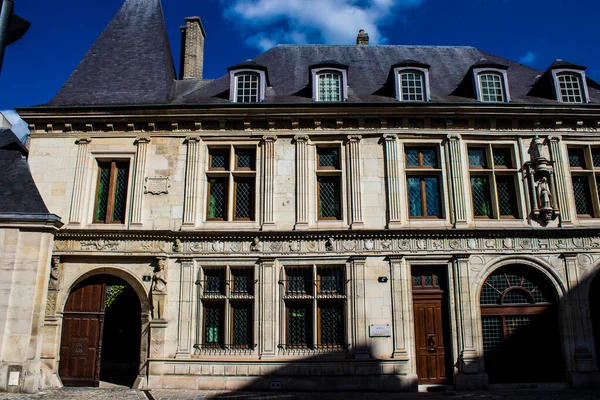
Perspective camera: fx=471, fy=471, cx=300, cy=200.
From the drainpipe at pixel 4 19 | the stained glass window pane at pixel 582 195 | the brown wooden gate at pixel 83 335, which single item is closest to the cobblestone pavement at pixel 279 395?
the brown wooden gate at pixel 83 335

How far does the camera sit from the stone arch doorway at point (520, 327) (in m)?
12.1

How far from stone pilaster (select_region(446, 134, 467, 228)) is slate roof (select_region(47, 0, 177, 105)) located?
8431mm

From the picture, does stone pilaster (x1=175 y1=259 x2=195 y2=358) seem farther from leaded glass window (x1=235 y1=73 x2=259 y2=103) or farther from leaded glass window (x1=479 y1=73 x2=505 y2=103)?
leaded glass window (x1=479 y1=73 x2=505 y2=103)

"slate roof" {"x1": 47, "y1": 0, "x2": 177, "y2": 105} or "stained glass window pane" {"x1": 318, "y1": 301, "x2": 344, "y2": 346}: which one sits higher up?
"slate roof" {"x1": 47, "y1": 0, "x2": 177, "y2": 105}

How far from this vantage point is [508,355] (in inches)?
482

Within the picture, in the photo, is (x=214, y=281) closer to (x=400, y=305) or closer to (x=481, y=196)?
(x=400, y=305)

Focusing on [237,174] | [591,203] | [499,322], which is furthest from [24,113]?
[591,203]

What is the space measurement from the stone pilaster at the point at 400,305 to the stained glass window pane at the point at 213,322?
450 centimetres

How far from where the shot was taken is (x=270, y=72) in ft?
51.3

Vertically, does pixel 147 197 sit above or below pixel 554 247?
above

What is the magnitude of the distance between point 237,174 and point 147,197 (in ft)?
8.33

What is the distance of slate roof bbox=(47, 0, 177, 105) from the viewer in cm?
1409

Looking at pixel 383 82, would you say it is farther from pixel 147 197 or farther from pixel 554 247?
pixel 147 197

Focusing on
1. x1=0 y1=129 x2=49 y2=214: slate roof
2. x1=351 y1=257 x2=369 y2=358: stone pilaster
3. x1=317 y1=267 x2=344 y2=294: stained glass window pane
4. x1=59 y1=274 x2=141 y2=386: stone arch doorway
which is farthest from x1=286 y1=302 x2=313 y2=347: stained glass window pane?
x1=0 y1=129 x2=49 y2=214: slate roof
